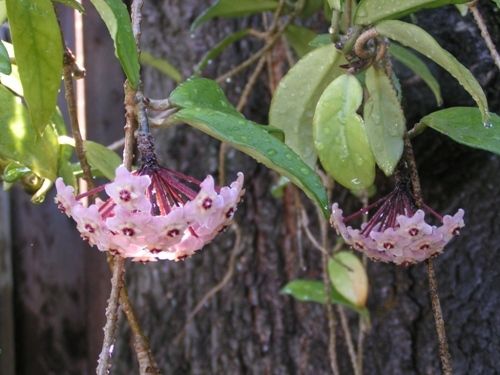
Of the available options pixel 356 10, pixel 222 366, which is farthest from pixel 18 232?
pixel 356 10

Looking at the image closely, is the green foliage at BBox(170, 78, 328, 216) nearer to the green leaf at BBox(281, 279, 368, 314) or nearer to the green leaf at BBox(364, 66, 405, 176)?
the green leaf at BBox(364, 66, 405, 176)

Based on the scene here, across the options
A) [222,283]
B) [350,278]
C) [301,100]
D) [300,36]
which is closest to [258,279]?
[222,283]

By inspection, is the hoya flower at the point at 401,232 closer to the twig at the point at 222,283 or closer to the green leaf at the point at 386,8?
the green leaf at the point at 386,8

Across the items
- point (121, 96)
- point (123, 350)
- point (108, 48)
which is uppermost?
point (108, 48)

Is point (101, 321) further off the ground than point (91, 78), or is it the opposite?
point (91, 78)

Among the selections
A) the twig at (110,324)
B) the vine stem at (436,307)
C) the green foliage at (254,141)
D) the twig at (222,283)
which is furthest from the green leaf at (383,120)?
the twig at (222,283)

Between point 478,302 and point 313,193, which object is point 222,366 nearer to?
point 478,302
